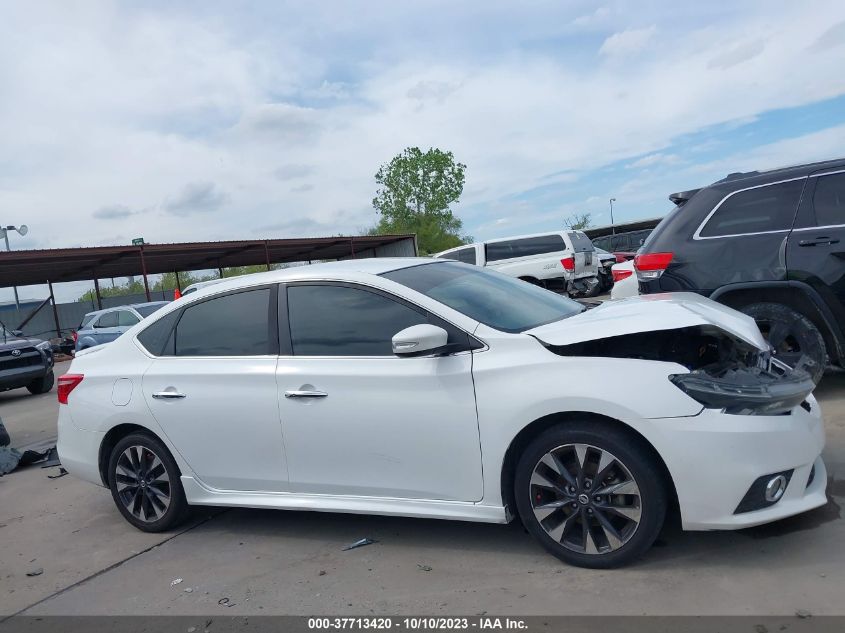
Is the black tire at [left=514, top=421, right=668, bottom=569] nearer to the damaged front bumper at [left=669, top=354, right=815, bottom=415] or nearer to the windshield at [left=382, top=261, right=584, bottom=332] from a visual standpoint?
the damaged front bumper at [left=669, top=354, right=815, bottom=415]

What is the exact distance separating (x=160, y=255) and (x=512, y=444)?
26.4 meters

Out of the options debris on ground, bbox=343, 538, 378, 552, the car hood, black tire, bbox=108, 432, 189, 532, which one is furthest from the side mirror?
black tire, bbox=108, 432, 189, 532

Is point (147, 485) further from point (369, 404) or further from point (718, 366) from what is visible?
point (718, 366)

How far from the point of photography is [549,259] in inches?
709

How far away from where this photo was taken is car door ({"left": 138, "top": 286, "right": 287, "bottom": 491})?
4211 millimetres

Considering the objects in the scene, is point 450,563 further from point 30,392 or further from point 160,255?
point 160,255

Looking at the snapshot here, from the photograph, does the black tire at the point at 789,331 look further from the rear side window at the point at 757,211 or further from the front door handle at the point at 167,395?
the front door handle at the point at 167,395

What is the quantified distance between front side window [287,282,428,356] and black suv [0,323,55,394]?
10.5 metres

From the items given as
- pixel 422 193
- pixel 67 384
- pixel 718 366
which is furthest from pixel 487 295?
pixel 422 193

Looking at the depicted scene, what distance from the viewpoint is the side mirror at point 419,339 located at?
3539mm

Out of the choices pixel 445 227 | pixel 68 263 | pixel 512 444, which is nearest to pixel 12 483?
pixel 512 444

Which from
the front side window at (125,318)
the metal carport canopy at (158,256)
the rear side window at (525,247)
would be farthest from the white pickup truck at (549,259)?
the metal carport canopy at (158,256)

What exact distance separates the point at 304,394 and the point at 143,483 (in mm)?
1582
